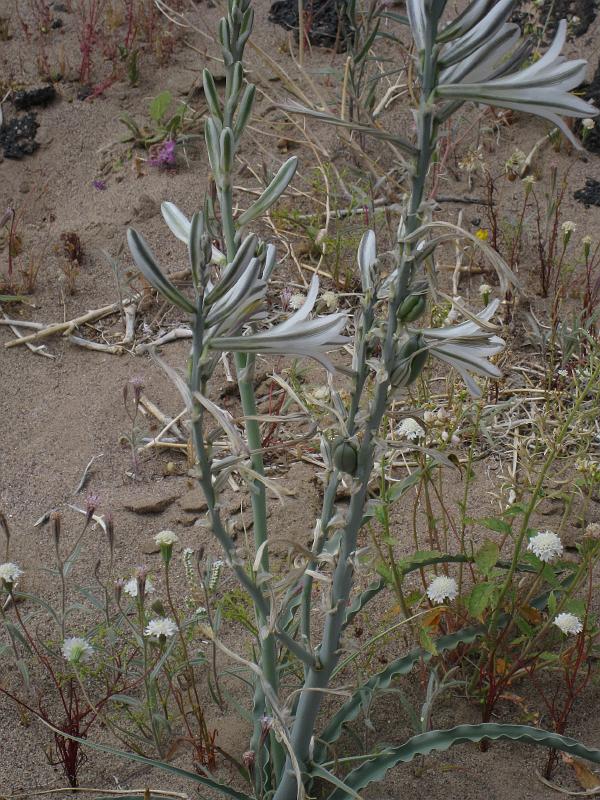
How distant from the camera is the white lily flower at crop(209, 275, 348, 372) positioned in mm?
1028

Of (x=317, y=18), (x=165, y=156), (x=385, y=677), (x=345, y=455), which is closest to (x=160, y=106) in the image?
(x=165, y=156)

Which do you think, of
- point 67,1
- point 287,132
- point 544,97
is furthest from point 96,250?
point 544,97

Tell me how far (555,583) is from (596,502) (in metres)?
0.72

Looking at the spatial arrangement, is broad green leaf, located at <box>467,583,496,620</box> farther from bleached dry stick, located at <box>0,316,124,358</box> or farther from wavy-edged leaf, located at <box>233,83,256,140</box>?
bleached dry stick, located at <box>0,316,124,358</box>

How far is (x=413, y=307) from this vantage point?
44.3 inches

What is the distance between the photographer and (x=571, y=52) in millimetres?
4262

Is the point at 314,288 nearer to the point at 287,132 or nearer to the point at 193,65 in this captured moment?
the point at 287,132

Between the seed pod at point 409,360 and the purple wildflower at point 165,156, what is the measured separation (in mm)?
2903

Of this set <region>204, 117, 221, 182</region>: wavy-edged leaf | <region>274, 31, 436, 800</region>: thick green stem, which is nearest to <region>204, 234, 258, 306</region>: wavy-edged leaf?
<region>274, 31, 436, 800</region>: thick green stem

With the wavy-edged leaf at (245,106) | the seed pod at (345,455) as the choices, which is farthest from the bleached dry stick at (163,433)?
the seed pod at (345,455)

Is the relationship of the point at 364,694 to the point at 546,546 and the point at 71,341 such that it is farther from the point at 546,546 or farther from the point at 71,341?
the point at 71,341

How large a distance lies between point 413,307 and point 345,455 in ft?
0.74

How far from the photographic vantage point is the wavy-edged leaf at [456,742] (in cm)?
144

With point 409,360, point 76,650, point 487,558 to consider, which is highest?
point 409,360
